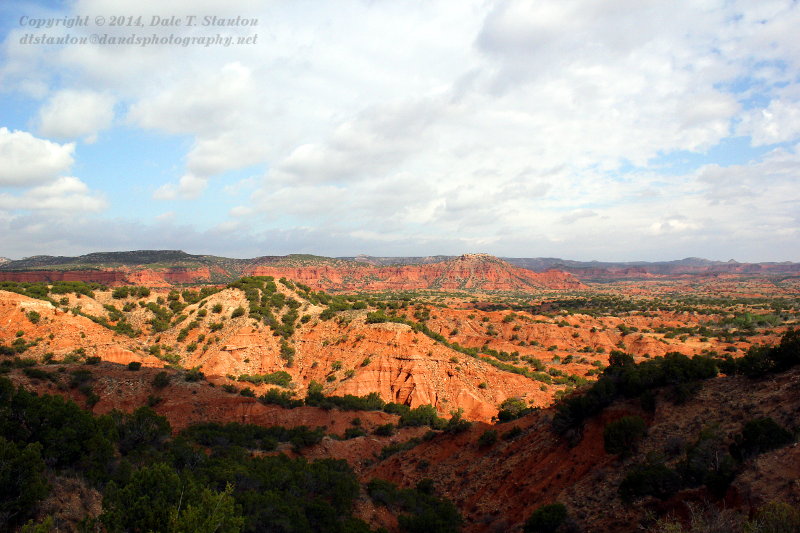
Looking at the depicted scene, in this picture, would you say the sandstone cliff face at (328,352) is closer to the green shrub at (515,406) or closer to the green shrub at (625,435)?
the green shrub at (515,406)

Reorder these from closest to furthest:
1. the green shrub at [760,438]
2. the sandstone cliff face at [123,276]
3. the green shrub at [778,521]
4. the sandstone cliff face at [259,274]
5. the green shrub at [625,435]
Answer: the green shrub at [778,521] < the green shrub at [760,438] < the green shrub at [625,435] < the sandstone cliff face at [123,276] < the sandstone cliff face at [259,274]

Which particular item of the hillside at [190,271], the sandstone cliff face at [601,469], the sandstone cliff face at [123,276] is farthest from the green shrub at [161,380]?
the hillside at [190,271]

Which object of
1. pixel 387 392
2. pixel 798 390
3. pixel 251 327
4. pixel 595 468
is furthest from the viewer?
pixel 251 327

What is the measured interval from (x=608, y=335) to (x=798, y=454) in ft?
184

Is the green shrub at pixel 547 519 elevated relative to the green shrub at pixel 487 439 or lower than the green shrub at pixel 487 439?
elevated

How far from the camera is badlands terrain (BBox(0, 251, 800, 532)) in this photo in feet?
38.3

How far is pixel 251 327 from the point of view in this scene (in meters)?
45.2

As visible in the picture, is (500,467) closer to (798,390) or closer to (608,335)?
(798,390)

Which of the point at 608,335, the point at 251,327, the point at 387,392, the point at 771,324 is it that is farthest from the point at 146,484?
the point at 771,324

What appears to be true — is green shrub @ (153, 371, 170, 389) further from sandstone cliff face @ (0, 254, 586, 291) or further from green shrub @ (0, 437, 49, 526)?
sandstone cliff face @ (0, 254, 586, 291)

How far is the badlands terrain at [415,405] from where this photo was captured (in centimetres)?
1166

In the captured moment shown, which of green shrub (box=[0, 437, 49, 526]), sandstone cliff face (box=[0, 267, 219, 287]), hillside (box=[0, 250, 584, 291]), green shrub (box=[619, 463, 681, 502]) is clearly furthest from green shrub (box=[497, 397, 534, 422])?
hillside (box=[0, 250, 584, 291])

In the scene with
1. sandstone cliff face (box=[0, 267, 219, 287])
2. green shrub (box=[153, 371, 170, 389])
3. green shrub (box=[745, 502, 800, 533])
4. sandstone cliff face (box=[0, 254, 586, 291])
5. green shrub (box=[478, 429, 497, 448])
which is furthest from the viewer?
sandstone cliff face (box=[0, 254, 586, 291])

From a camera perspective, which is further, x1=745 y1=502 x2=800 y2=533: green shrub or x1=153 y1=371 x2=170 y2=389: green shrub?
x1=153 y1=371 x2=170 y2=389: green shrub
